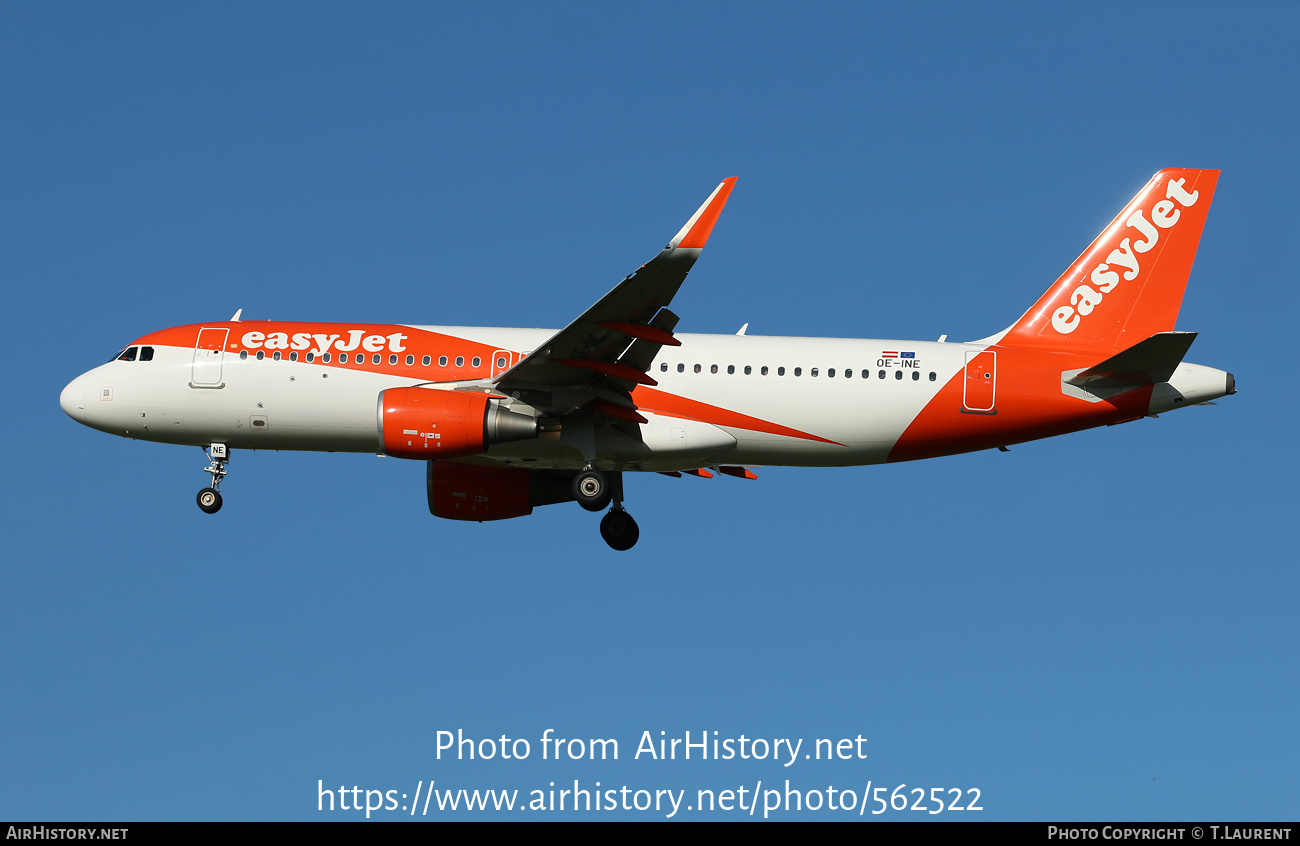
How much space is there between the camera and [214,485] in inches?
1334

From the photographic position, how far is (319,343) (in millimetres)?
32688

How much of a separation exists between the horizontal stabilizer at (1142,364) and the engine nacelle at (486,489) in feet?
43.2

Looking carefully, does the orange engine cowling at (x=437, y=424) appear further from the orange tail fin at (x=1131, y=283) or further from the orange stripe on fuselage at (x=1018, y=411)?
the orange tail fin at (x=1131, y=283)

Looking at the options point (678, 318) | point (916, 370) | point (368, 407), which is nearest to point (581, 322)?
point (678, 318)

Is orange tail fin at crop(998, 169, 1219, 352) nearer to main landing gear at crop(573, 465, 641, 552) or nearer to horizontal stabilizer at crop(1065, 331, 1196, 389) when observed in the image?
horizontal stabilizer at crop(1065, 331, 1196, 389)

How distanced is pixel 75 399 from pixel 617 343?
14261mm

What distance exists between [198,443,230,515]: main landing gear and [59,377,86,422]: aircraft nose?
326cm

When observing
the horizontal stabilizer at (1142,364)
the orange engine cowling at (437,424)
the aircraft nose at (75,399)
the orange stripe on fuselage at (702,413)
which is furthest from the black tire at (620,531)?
the aircraft nose at (75,399)

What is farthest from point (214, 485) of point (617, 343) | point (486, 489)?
point (617, 343)

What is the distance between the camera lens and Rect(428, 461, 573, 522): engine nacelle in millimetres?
35094

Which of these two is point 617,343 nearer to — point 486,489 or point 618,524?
point 618,524

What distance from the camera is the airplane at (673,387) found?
30.7 meters

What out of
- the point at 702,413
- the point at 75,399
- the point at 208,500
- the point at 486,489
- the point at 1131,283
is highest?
the point at 1131,283

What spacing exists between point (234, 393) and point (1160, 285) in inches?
882
